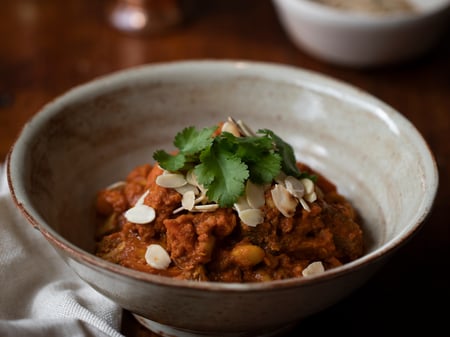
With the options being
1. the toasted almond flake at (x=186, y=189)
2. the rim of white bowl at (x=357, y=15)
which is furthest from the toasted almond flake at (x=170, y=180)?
the rim of white bowl at (x=357, y=15)

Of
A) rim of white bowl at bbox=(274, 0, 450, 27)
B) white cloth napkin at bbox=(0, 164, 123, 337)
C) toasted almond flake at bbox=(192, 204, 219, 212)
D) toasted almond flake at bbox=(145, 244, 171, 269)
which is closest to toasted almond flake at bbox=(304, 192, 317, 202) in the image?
toasted almond flake at bbox=(192, 204, 219, 212)

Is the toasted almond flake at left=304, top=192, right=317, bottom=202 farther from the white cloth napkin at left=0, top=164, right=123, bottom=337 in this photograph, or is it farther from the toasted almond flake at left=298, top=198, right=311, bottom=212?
the white cloth napkin at left=0, top=164, right=123, bottom=337

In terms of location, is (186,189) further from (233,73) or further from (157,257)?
(233,73)

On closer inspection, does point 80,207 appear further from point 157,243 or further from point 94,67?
point 94,67

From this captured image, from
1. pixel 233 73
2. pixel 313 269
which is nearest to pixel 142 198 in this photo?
pixel 313 269

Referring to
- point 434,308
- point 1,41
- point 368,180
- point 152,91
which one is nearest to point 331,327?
point 434,308

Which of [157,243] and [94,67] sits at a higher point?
[157,243]
